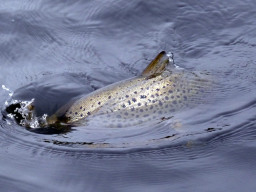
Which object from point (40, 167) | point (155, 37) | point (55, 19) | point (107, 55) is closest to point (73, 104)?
point (40, 167)

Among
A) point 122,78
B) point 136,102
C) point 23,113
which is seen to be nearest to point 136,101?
point 136,102

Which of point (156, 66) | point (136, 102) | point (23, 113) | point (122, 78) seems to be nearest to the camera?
point (136, 102)

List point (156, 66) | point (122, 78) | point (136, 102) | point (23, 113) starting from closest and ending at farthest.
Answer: point (136, 102), point (156, 66), point (23, 113), point (122, 78)

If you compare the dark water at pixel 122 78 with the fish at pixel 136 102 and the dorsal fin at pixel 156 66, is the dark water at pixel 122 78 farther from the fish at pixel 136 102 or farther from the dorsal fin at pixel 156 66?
the dorsal fin at pixel 156 66

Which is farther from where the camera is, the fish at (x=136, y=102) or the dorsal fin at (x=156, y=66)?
the dorsal fin at (x=156, y=66)

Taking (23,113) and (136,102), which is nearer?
(136,102)

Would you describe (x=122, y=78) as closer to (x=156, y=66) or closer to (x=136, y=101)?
(x=156, y=66)

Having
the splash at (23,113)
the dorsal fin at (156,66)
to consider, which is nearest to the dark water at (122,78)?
the splash at (23,113)
